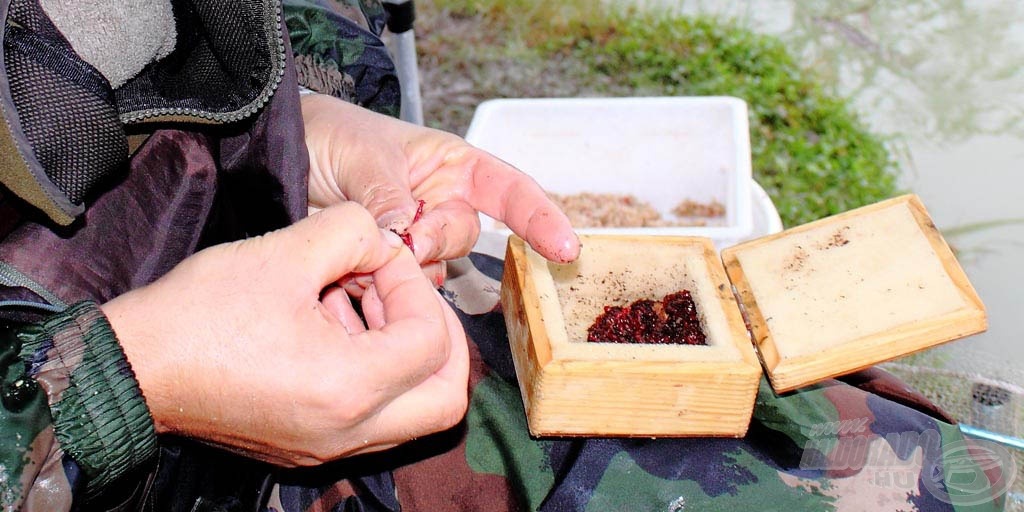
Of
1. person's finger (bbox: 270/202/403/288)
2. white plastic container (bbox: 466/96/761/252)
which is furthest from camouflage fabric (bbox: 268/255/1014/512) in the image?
white plastic container (bbox: 466/96/761/252)

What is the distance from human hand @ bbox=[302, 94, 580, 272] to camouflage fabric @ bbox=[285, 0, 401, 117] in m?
0.10

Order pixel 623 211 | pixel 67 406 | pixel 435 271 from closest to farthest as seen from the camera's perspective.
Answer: pixel 67 406 < pixel 435 271 < pixel 623 211

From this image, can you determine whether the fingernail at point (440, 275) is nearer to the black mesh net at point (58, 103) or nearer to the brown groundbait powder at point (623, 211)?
the black mesh net at point (58, 103)

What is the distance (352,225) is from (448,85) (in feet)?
8.55

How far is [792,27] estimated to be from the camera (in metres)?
3.98

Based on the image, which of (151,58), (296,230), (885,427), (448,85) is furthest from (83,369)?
(448,85)

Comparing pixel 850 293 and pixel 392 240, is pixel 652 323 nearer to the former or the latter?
pixel 850 293

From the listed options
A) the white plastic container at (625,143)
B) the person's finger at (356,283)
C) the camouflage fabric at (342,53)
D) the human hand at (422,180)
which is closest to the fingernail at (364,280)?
the person's finger at (356,283)

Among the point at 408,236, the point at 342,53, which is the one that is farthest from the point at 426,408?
the point at 342,53

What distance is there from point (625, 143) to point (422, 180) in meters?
1.18

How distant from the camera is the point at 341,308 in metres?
1.38

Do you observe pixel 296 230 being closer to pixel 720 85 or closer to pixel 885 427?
pixel 885 427

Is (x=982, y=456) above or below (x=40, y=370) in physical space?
below

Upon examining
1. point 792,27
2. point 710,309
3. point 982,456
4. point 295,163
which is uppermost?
point 295,163
